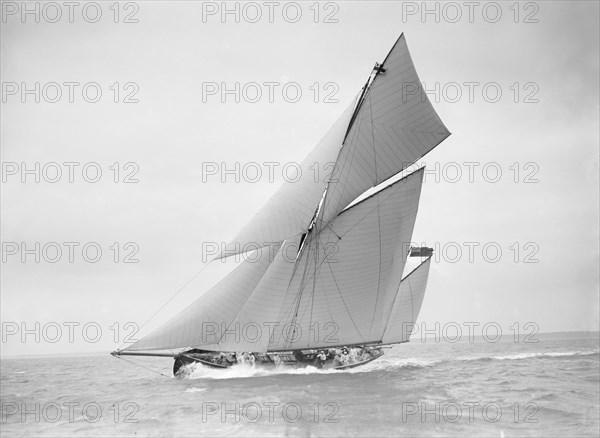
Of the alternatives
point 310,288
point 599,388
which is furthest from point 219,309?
point 599,388

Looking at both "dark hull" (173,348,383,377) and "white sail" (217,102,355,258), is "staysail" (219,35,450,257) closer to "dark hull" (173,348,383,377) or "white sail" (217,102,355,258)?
"white sail" (217,102,355,258)

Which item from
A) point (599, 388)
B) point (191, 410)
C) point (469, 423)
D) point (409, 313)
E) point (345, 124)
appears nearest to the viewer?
point (469, 423)

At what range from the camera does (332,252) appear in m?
28.5

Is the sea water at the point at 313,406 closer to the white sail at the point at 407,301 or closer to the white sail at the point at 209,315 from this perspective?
the white sail at the point at 209,315

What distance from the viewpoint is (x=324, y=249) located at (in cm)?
2852

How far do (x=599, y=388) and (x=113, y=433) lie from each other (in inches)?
741

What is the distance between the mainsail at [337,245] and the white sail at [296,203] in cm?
6

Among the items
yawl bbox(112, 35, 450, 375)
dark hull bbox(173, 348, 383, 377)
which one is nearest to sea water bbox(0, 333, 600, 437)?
dark hull bbox(173, 348, 383, 377)

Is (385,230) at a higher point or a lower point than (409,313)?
higher

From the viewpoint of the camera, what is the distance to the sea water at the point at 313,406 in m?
15.8

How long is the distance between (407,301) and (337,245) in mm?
11333

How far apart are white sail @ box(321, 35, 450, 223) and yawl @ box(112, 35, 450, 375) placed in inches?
1.9

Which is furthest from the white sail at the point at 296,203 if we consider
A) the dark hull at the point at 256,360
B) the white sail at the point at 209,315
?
the dark hull at the point at 256,360

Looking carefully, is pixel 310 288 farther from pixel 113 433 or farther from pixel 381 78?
pixel 113 433
